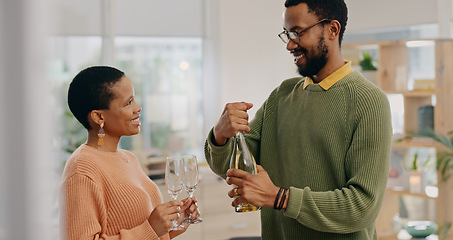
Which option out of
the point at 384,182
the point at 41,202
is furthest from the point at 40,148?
the point at 384,182

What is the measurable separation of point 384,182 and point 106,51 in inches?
147

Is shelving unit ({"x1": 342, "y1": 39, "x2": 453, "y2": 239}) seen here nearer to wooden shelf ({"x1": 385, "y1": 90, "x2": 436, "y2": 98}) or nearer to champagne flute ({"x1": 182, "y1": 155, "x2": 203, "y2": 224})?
wooden shelf ({"x1": 385, "y1": 90, "x2": 436, "y2": 98})

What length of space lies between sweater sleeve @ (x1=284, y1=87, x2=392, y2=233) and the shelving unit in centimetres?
293

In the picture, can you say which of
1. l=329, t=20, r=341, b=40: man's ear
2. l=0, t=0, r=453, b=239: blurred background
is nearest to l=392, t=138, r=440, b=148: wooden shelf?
l=0, t=0, r=453, b=239: blurred background

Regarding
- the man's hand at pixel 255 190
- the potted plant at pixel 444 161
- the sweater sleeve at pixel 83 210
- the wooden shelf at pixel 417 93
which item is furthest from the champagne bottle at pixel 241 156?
the wooden shelf at pixel 417 93

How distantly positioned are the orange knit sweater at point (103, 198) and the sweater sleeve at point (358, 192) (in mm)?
408

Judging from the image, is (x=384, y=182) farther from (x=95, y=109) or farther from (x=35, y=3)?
(x=35, y=3)

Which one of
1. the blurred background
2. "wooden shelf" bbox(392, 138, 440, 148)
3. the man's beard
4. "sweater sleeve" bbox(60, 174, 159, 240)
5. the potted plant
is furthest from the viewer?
the blurred background

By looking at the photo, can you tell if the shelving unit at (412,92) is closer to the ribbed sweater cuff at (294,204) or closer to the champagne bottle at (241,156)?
the champagne bottle at (241,156)

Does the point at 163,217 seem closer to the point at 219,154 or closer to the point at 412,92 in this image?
the point at 219,154

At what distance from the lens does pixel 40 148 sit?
1.47 ft

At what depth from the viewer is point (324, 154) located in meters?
1.62

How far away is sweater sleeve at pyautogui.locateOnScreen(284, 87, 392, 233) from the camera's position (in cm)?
149

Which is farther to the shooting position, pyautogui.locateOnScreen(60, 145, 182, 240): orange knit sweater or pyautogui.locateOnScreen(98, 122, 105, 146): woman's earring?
pyautogui.locateOnScreen(98, 122, 105, 146): woman's earring
